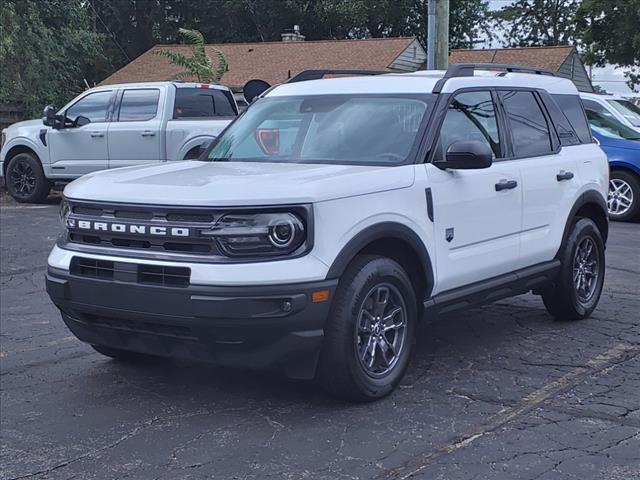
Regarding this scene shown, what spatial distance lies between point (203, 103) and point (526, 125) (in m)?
8.87

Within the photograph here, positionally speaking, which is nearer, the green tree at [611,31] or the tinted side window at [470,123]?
the tinted side window at [470,123]

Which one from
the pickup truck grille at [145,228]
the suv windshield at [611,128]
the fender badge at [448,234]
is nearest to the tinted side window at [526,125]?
the fender badge at [448,234]

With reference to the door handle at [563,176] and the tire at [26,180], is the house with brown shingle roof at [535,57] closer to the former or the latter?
the tire at [26,180]

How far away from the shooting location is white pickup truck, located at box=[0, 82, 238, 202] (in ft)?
46.2

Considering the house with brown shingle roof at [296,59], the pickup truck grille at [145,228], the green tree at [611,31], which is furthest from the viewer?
the green tree at [611,31]

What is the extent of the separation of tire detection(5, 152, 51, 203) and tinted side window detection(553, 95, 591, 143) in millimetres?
10319

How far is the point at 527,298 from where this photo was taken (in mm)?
8117

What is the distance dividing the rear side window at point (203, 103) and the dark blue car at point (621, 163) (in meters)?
5.94

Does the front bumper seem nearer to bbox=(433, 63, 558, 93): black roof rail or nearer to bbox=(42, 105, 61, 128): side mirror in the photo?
bbox=(433, 63, 558, 93): black roof rail

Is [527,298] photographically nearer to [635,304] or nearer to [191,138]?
[635,304]

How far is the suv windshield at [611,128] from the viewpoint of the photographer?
44.0ft

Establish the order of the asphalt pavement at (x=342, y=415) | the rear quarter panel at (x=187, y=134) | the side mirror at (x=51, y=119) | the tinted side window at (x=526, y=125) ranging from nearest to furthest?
the asphalt pavement at (x=342, y=415) < the tinted side window at (x=526, y=125) < the rear quarter panel at (x=187, y=134) < the side mirror at (x=51, y=119)

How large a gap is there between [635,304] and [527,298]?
94 cm

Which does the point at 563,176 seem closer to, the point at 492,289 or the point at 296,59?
the point at 492,289
